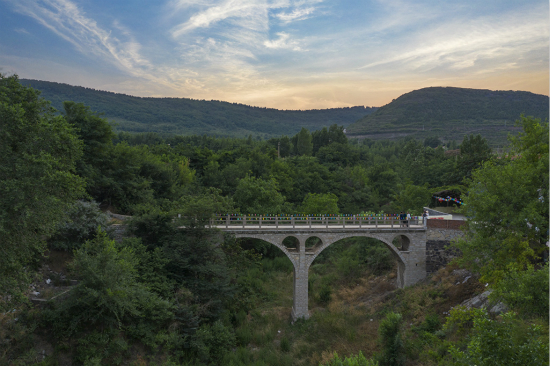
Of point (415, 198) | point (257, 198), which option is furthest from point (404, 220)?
point (257, 198)

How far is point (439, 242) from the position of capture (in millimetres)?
29781

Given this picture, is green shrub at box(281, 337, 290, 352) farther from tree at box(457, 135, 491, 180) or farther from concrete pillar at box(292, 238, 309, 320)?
tree at box(457, 135, 491, 180)

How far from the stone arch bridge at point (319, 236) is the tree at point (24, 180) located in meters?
12.1

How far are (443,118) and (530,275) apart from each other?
589 ft

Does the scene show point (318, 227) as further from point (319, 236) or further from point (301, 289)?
point (301, 289)

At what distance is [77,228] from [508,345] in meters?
25.5

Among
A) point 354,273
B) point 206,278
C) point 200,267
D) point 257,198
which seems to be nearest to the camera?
point 200,267

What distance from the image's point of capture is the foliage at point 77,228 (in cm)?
2448

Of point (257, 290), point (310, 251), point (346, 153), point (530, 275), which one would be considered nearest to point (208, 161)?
point (346, 153)

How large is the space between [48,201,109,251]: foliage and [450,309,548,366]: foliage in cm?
2405

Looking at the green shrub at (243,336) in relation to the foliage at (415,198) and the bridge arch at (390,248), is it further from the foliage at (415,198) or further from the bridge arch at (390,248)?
the foliage at (415,198)

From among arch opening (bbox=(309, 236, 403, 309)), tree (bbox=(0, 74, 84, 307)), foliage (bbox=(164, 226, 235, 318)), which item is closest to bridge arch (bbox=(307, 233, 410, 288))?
arch opening (bbox=(309, 236, 403, 309))

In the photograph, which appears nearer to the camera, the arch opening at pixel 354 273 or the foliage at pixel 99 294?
the foliage at pixel 99 294

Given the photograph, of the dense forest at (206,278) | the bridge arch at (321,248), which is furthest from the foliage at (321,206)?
the bridge arch at (321,248)
